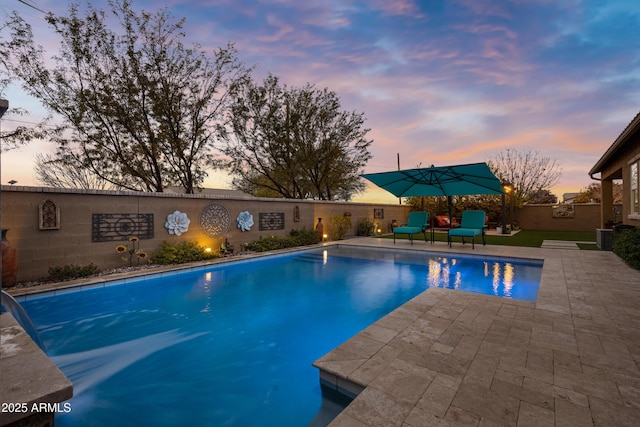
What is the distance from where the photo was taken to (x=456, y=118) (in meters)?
12.0

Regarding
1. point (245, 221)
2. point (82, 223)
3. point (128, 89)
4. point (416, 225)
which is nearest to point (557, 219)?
point (416, 225)

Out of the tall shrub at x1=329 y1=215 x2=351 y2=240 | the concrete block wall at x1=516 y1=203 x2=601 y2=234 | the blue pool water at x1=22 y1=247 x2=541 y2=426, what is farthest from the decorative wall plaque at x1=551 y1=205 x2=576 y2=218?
the tall shrub at x1=329 y1=215 x2=351 y2=240

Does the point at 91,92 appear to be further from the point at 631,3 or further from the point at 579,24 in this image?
the point at 631,3

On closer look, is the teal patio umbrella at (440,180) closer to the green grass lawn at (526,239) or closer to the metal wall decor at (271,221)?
the green grass lawn at (526,239)

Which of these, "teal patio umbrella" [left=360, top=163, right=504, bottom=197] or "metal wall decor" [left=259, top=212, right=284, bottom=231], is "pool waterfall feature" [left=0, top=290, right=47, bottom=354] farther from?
"teal patio umbrella" [left=360, top=163, right=504, bottom=197]

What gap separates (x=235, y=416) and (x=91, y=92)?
1102 cm

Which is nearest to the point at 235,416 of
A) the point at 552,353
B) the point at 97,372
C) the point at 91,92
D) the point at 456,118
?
the point at 97,372

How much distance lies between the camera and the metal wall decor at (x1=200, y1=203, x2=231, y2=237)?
8.05m

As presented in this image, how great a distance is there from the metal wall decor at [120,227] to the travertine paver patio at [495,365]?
20.7 ft

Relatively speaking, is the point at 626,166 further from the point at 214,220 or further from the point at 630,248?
the point at 214,220

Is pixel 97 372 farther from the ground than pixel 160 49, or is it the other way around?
pixel 160 49

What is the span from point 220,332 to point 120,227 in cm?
456

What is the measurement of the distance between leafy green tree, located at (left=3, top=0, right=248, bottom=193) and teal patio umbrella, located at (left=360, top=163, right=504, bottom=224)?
7.18 meters

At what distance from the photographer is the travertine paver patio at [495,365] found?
157 cm
